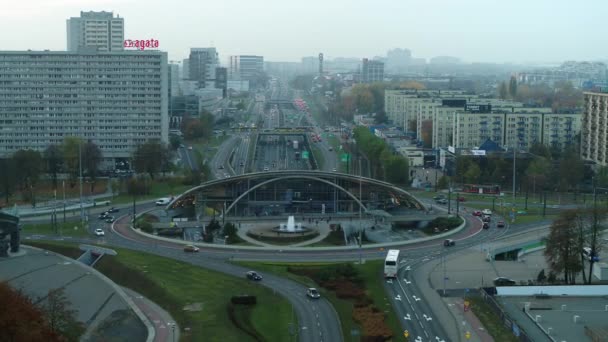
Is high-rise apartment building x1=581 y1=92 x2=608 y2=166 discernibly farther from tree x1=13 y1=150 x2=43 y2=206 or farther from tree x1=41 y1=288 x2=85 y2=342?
tree x1=41 y1=288 x2=85 y2=342

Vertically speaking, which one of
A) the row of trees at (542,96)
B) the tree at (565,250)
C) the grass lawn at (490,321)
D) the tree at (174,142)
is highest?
the row of trees at (542,96)

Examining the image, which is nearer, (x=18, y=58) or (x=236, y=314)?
(x=236, y=314)

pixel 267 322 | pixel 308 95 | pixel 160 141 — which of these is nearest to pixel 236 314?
pixel 267 322

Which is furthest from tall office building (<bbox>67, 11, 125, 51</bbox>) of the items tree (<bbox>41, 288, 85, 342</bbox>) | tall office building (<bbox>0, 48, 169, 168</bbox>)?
tree (<bbox>41, 288, 85, 342</bbox>)

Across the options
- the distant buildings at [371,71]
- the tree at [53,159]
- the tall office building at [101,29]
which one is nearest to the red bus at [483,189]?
the tree at [53,159]

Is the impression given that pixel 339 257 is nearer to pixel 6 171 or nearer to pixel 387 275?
pixel 387 275

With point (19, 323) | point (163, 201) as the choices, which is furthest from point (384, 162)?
point (19, 323)

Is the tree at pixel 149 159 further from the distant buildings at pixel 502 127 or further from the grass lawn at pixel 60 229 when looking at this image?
the distant buildings at pixel 502 127
